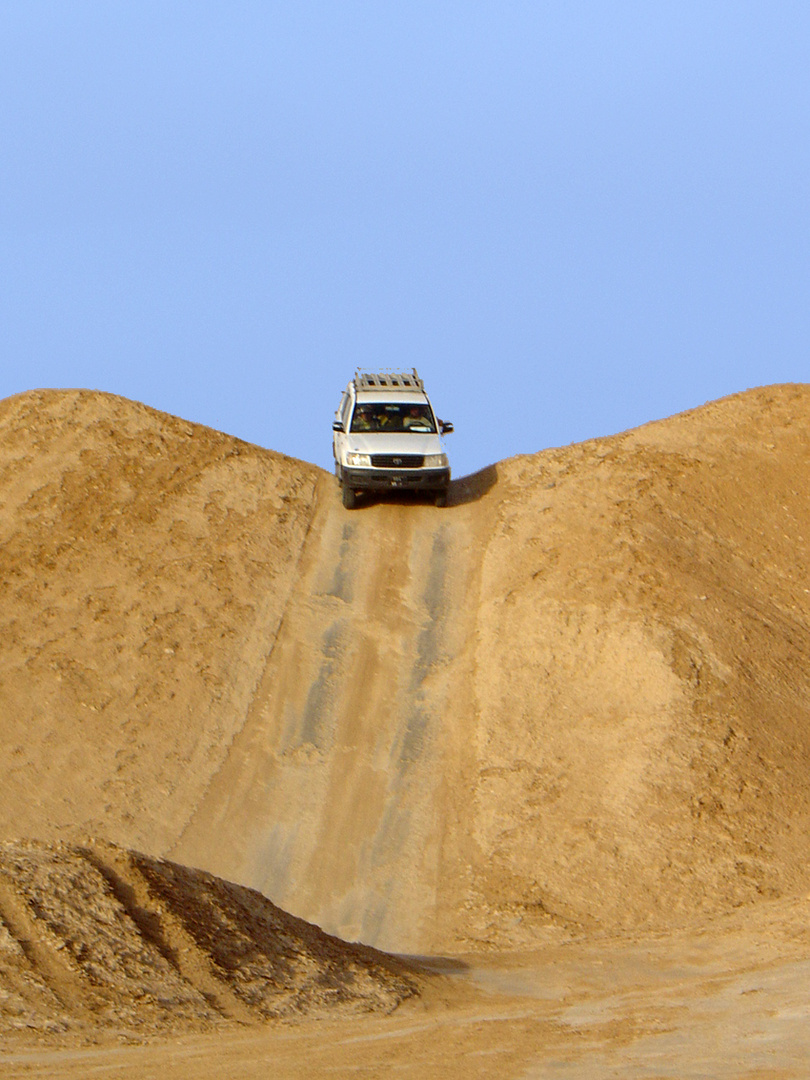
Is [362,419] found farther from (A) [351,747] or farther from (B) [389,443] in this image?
(A) [351,747]

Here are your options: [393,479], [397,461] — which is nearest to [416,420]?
[397,461]

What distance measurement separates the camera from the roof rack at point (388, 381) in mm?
27609

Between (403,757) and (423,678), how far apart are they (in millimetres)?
2076

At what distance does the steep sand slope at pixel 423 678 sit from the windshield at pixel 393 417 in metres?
1.92

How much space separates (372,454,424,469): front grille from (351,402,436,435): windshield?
0.81 meters

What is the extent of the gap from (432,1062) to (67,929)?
3.59 metres

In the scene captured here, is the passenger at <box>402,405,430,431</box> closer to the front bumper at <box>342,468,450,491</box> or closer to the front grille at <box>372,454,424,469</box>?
the front grille at <box>372,454,424,469</box>

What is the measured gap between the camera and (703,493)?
2683cm

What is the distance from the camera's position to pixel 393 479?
25.9 meters

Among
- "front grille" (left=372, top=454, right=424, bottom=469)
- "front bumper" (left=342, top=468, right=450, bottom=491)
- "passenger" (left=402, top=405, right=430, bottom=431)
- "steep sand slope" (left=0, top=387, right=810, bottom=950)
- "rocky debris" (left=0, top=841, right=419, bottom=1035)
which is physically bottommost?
"rocky debris" (left=0, top=841, right=419, bottom=1035)

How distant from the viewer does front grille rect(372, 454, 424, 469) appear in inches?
1013

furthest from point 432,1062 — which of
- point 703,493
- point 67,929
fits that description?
point 703,493

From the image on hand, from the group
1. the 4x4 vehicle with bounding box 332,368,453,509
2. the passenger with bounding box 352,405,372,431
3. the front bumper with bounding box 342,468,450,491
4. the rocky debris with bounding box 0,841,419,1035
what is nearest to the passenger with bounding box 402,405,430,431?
the 4x4 vehicle with bounding box 332,368,453,509

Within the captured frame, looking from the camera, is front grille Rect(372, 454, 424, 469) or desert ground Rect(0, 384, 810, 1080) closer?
desert ground Rect(0, 384, 810, 1080)
